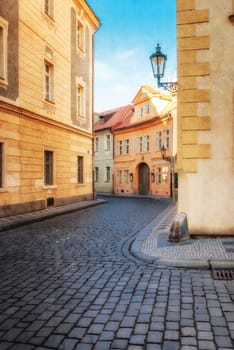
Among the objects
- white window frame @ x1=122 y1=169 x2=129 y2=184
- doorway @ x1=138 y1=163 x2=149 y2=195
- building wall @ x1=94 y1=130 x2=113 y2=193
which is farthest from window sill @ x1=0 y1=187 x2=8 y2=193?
building wall @ x1=94 y1=130 x2=113 y2=193

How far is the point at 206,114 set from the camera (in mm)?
7574

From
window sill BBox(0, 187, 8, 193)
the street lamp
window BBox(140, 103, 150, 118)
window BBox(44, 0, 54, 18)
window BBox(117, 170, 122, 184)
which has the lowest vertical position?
window sill BBox(0, 187, 8, 193)

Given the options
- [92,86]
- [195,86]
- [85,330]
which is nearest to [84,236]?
[195,86]

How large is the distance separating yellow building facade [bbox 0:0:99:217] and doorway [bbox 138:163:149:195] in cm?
1326

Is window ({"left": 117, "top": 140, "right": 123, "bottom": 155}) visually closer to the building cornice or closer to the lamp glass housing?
the building cornice

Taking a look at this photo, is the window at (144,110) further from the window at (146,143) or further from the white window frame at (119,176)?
the white window frame at (119,176)

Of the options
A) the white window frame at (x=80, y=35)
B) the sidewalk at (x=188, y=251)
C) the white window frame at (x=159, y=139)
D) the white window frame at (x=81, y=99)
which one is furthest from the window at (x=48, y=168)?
the white window frame at (x=159, y=139)

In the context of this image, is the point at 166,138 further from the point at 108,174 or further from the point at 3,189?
the point at 3,189

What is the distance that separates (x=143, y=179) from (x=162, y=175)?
13.4 feet

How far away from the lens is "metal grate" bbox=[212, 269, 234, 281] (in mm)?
4801

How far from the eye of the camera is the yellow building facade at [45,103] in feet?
41.0

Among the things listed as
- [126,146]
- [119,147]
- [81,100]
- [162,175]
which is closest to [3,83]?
[81,100]

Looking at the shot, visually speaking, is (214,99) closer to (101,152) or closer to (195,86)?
(195,86)

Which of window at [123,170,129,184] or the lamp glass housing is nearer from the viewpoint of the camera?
the lamp glass housing
